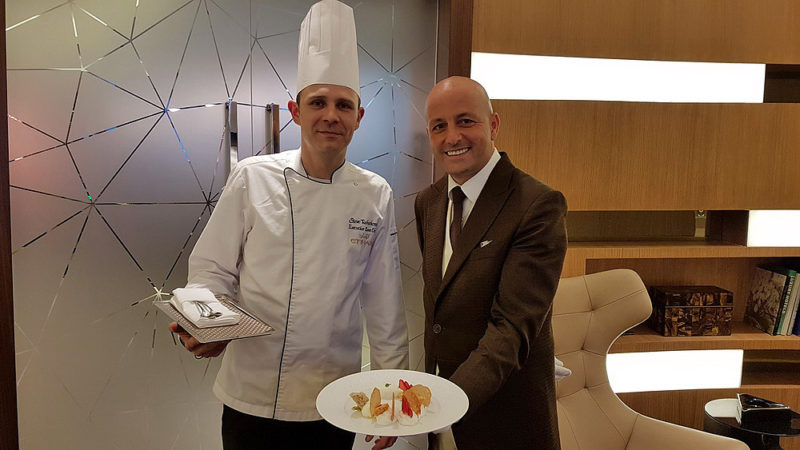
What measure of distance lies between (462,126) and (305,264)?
0.58m

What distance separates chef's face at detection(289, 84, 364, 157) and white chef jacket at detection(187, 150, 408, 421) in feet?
0.39

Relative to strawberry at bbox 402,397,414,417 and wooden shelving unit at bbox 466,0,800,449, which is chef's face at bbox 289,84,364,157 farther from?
wooden shelving unit at bbox 466,0,800,449

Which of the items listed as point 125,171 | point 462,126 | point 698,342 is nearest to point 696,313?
point 698,342

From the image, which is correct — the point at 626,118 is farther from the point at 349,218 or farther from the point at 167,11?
the point at 167,11

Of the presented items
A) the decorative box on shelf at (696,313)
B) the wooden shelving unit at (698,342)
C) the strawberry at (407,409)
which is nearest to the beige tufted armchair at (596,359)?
the wooden shelving unit at (698,342)

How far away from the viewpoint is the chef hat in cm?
169

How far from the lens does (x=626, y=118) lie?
2.59 m

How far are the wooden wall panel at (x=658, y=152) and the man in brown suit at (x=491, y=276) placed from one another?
0.97 meters

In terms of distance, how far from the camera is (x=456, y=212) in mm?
1609

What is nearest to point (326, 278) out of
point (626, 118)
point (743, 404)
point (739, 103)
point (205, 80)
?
point (205, 80)

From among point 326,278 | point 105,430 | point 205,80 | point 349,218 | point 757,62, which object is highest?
point 757,62

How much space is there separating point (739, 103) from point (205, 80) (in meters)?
2.37

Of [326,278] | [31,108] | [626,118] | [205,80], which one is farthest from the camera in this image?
A: [626,118]

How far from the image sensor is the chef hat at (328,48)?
5.55 feet
